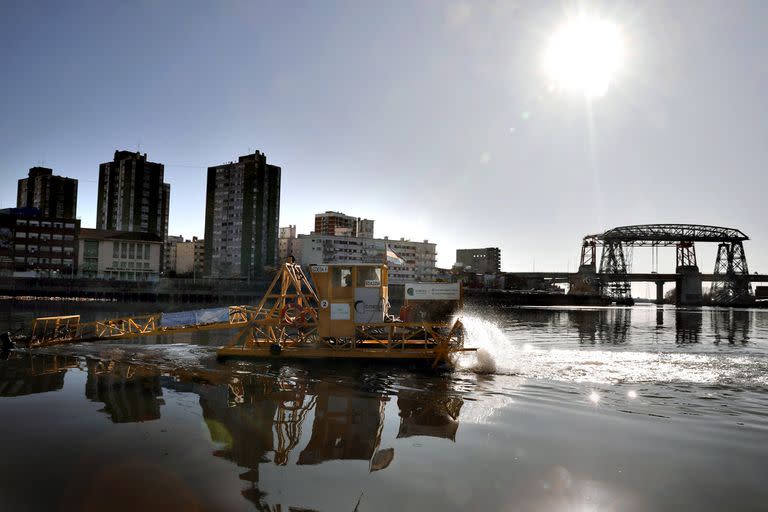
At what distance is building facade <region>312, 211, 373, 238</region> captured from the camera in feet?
460

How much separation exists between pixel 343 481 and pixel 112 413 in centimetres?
664

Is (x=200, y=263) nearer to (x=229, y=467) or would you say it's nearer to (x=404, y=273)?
(x=404, y=273)

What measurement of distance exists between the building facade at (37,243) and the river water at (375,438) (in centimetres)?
8815

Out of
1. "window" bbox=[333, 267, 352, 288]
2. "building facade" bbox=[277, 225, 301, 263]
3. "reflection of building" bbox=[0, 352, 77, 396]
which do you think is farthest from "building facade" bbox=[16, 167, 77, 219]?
"window" bbox=[333, 267, 352, 288]

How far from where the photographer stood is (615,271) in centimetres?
11912

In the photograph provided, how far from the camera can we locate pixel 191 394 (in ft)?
40.9

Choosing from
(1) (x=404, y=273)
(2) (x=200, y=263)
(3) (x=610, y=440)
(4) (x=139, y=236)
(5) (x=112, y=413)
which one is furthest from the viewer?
(2) (x=200, y=263)

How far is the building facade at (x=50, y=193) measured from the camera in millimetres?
135125

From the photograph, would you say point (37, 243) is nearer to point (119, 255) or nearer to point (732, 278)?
point (119, 255)

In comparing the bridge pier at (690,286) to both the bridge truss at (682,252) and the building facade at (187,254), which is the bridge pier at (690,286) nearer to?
the bridge truss at (682,252)

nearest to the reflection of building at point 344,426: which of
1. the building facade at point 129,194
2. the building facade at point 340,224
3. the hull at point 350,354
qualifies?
the hull at point 350,354

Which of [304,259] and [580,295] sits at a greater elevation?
[304,259]

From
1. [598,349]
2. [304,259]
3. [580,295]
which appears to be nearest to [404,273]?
[304,259]

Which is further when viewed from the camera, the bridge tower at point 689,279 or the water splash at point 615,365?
the bridge tower at point 689,279
